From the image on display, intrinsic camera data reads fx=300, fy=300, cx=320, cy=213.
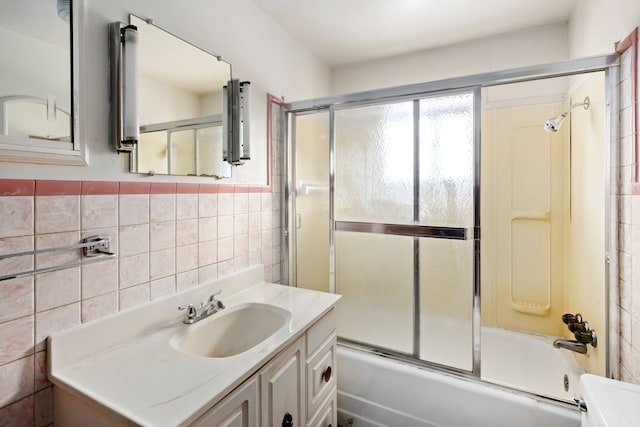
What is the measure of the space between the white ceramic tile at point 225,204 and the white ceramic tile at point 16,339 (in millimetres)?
794

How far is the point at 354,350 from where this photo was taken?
185cm

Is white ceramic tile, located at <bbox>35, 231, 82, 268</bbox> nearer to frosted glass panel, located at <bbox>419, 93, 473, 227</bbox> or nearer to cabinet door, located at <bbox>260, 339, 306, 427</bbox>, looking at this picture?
cabinet door, located at <bbox>260, 339, 306, 427</bbox>

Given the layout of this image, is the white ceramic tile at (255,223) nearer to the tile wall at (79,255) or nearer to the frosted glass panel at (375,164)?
the tile wall at (79,255)

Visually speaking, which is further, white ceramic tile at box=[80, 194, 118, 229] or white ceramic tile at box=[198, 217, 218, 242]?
A: white ceramic tile at box=[198, 217, 218, 242]

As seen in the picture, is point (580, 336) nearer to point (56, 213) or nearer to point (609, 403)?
point (609, 403)

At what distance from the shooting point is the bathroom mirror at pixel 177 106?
1.16 metres

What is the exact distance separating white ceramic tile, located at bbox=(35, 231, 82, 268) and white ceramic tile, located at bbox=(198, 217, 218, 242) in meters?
0.48

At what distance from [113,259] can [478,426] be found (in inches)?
68.7

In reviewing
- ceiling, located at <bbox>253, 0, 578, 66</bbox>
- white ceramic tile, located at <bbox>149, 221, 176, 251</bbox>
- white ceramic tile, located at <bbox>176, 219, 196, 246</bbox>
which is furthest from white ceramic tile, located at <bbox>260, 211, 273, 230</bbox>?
ceiling, located at <bbox>253, 0, 578, 66</bbox>

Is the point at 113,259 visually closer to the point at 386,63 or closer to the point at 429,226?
the point at 429,226

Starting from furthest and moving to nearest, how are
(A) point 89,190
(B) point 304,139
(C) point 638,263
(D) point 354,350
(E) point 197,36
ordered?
(B) point 304,139 < (D) point 354,350 < (E) point 197,36 < (C) point 638,263 < (A) point 89,190

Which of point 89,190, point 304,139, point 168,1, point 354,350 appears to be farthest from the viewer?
point 304,139

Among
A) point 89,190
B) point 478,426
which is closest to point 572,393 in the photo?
point 478,426

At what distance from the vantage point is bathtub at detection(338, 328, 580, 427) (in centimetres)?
136
